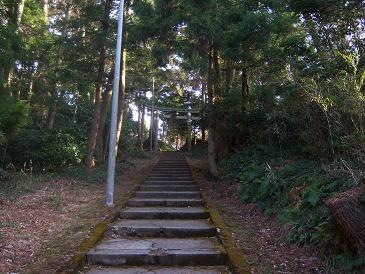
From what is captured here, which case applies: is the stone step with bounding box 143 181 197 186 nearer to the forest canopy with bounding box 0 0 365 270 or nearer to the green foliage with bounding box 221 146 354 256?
the forest canopy with bounding box 0 0 365 270

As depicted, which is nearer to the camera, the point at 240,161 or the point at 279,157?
the point at 279,157

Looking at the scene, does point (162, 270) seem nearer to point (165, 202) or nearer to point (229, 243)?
point (229, 243)

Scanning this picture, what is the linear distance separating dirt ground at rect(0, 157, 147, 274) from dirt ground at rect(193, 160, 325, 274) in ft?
7.75

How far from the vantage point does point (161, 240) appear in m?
6.56

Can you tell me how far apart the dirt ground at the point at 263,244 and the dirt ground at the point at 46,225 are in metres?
2.36

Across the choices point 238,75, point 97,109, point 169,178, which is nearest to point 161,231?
point 169,178

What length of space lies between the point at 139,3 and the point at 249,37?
5.33m

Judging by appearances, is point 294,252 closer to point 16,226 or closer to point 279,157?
point 16,226

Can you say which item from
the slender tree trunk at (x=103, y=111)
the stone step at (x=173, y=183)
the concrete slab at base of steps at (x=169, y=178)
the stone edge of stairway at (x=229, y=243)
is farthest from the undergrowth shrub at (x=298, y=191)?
the slender tree trunk at (x=103, y=111)

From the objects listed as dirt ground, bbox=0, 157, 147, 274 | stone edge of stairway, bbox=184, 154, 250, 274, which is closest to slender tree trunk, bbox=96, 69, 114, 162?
dirt ground, bbox=0, 157, 147, 274

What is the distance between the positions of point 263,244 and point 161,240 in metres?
1.57

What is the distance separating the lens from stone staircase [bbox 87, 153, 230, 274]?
543 cm

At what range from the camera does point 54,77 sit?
16781mm

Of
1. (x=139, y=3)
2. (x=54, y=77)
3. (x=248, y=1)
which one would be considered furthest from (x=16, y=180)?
(x=248, y=1)
